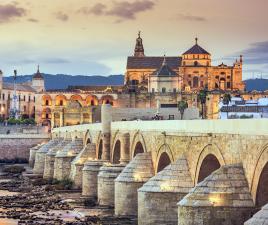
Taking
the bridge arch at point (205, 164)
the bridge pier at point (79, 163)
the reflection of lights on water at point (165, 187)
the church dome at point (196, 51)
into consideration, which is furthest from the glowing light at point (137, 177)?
the church dome at point (196, 51)

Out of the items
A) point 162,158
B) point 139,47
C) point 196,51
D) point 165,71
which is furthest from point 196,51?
point 162,158

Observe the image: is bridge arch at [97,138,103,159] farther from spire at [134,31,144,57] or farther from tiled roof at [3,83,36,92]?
spire at [134,31,144,57]

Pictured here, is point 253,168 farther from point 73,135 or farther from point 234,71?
point 234,71

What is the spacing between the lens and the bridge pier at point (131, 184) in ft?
129

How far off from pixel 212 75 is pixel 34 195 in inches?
3945

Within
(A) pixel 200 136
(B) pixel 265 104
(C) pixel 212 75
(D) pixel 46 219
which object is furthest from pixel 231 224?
(C) pixel 212 75

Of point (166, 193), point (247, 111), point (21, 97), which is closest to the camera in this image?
point (166, 193)

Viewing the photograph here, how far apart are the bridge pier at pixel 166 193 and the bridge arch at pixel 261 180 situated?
7.21m

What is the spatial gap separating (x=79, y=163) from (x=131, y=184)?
63.9 feet

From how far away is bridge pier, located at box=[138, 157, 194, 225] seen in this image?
107 feet

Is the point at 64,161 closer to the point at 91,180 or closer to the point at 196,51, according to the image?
the point at 91,180

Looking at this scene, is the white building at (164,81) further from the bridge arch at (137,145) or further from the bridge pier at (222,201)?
the bridge pier at (222,201)

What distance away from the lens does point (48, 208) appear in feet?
151

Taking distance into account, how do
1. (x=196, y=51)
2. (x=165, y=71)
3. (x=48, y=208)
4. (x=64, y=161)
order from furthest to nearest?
(x=196, y=51) → (x=165, y=71) → (x=64, y=161) → (x=48, y=208)
